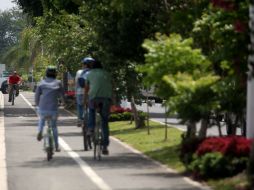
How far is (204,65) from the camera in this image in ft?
46.9

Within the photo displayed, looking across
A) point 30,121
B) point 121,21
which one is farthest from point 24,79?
point 121,21

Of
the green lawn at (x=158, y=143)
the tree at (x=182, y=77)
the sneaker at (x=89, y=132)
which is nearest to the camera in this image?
the green lawn at (x=158, y=143)

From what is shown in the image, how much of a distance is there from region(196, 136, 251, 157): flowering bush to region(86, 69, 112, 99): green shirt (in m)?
3.35

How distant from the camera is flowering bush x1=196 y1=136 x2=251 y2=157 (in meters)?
12.8

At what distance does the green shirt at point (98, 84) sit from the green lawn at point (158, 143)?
1587 mm

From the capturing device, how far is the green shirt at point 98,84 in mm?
16297

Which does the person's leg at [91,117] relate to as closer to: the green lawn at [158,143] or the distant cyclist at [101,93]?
the distant cyclist at [101,93]

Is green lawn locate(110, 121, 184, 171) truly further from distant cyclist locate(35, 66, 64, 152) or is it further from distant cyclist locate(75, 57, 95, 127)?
distant cyclist locate(35, 66, 64, 152)

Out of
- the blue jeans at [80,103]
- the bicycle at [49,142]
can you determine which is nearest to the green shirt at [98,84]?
the bicycle at [49,142]

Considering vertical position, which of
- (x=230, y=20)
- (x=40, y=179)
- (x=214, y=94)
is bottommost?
A: (x=40, y=179)

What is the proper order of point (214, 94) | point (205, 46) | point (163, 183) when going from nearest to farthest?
1. point (163, 183)
2. point (214, 94)
3. point (205, 46)

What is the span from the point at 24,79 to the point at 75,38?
8024 cm

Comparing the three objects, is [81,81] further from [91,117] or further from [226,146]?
[226,146]

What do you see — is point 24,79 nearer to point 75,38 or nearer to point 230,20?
point 75,38
